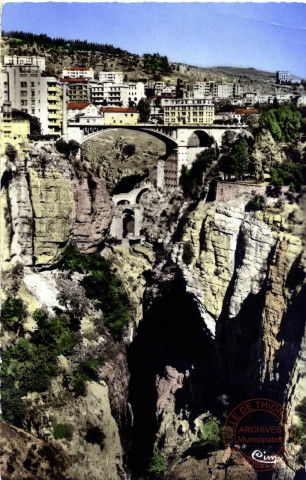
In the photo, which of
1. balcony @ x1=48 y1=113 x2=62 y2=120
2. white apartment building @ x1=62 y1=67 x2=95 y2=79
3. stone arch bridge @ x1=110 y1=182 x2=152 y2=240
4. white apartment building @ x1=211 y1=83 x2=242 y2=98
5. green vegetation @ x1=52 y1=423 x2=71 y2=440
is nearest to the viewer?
green vegetation @ x1=52 y1=423 x2=71 y2=440

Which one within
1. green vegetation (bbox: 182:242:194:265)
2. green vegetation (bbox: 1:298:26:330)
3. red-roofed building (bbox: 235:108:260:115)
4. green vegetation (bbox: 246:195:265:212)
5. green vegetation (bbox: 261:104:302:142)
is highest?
red-roofed building (bbox: 235:108:260:115)

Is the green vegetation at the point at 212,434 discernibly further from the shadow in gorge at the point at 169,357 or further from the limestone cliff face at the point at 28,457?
the limestone cliff face at the point at 28,457

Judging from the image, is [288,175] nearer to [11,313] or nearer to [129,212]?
[129,212]

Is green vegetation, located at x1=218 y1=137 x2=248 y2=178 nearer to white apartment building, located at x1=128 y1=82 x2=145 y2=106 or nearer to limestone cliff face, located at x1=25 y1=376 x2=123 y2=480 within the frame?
white apartment building, located at x1=128 y1=82 x2=145 y2=106

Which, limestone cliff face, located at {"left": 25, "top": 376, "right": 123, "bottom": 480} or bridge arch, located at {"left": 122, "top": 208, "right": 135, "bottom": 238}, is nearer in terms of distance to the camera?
limestone cliff face, located at {"left": 25, "top": 376, "right": 123, "bottom": 480}

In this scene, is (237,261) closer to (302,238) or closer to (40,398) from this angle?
(302,238)

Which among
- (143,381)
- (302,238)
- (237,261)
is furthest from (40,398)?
(302,238)

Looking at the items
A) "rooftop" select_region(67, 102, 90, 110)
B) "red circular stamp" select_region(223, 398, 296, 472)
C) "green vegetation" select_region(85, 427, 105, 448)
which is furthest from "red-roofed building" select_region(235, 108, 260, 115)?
"green vegetation" select_region(85, 427, 105, 448)
